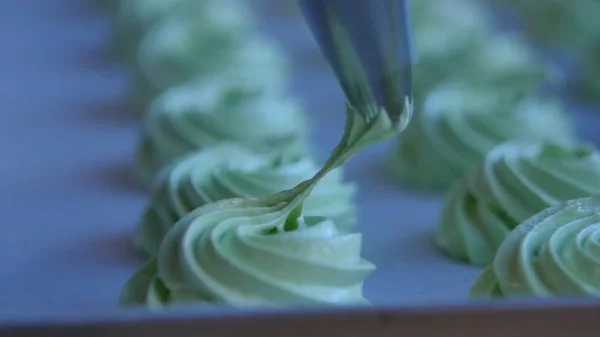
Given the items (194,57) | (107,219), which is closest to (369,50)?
(107,219)

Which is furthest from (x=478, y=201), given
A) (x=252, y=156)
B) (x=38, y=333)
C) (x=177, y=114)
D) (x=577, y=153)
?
(x=38, y=333)

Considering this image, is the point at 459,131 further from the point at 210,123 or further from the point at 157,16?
the point at 157,16

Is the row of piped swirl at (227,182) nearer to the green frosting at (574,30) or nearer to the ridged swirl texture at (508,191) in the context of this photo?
the ridged swirl texture at (508,191)

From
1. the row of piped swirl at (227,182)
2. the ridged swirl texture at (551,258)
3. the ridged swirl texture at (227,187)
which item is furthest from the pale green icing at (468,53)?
the ridged swirl texture at (551,258)

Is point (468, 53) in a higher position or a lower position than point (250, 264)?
higher

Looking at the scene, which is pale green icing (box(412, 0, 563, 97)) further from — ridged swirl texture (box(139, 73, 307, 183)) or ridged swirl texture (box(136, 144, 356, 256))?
ridged swirl texture (box(136, 144, 356, 256))

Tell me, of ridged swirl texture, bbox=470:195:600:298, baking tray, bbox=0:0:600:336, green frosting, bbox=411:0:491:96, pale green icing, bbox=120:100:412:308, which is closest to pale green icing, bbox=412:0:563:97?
green frosting, bbox=411:0:491:96
